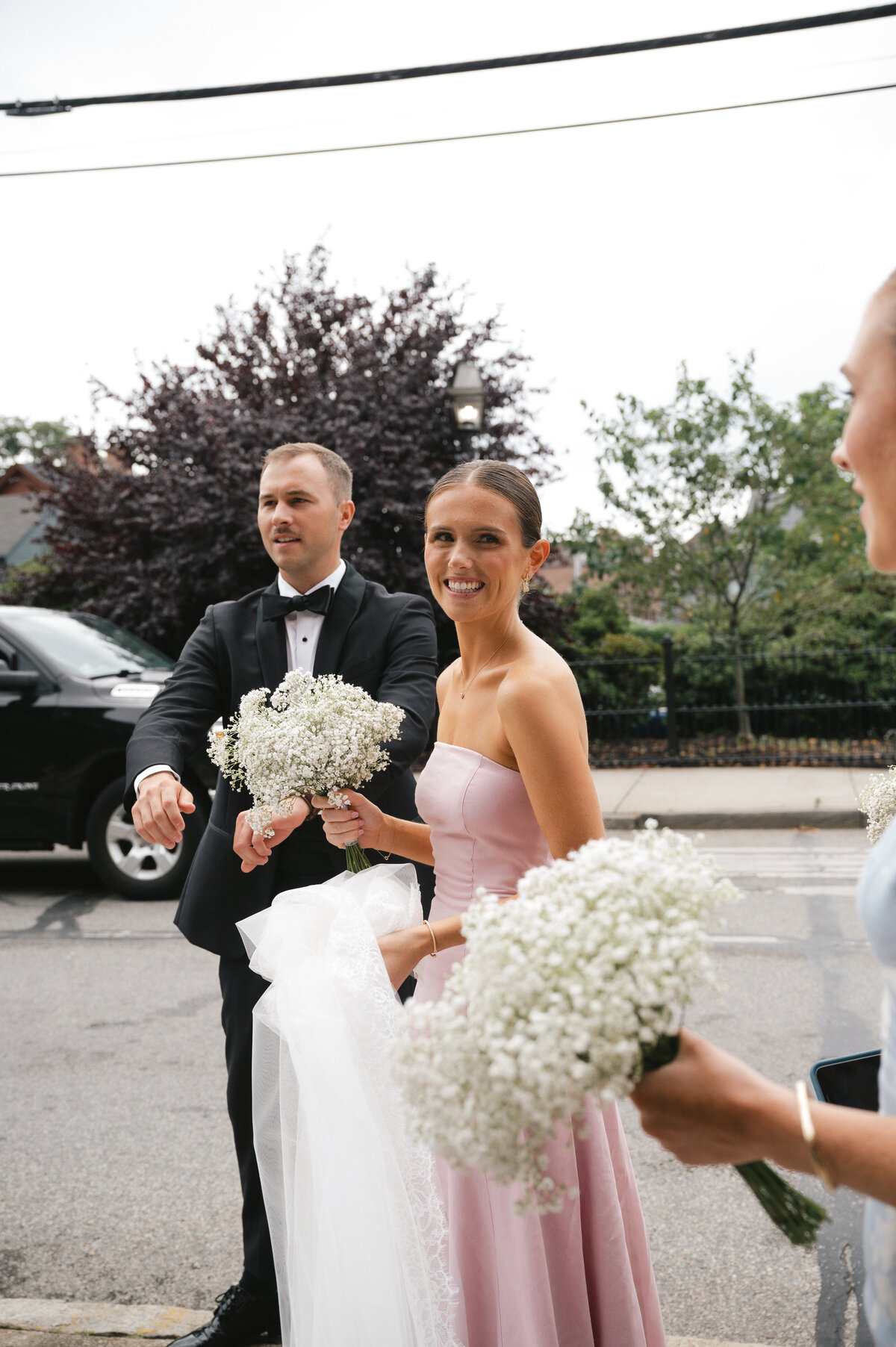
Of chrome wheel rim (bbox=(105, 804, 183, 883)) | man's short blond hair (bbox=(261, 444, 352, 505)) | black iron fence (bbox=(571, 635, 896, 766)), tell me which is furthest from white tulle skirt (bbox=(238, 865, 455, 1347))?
black iron fence (bbox=(571, 635, 896, 766))

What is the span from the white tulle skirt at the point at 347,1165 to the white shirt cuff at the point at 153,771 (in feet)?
2.18

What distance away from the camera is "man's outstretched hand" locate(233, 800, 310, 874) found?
217cm

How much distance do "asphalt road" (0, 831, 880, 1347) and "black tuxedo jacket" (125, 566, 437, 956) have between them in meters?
1.07

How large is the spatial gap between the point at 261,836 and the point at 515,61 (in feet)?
21.7

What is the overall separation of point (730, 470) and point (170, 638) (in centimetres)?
748

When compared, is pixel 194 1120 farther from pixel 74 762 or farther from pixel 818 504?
pixel 818 504

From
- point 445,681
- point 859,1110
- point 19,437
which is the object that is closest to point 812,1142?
point 859,1110

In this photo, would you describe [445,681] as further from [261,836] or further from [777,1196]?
[777,1196]

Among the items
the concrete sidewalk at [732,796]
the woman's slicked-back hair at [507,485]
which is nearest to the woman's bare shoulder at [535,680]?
the woman's slicked-back hair at [507,485]

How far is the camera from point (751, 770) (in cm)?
1180

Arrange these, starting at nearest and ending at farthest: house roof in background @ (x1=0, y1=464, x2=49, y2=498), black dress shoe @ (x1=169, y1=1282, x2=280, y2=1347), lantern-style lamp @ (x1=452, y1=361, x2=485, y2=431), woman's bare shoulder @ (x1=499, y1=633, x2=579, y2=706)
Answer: woman's bare shoulder @ (x1=499, y1=633, x2=579, y2=706) → black dress shoe @ (x1=169, y1=1282, x2=280, y2=1347) → lantern-style lamp @ (x1=452, y1=361, x2=485, y2=431) → house roof in background @ (x1=0, y1=464, x2=49, y2=498)

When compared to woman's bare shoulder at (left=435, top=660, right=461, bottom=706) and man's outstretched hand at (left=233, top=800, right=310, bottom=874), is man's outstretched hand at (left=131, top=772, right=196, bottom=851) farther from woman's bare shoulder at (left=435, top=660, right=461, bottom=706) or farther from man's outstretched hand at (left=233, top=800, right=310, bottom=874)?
woman's bare shoulder at (left=435, top=660, right=461, bottom=706)

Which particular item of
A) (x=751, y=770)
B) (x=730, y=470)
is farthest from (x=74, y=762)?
(x=730, y=470)

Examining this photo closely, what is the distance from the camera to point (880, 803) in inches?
66.2
